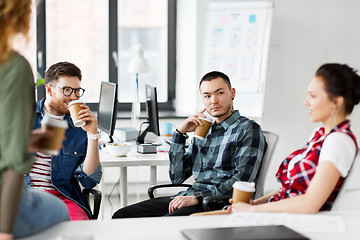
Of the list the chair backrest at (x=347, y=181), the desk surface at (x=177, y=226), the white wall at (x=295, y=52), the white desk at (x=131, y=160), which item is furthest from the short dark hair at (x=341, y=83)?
the white wall at (x=295, y=52)

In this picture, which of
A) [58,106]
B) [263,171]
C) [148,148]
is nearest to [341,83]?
[263,171]

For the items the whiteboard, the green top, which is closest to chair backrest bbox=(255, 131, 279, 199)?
the green top

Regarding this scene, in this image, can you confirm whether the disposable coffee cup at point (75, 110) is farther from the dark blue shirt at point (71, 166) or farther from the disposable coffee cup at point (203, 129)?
the disposable coffee cup at point (203, 129)

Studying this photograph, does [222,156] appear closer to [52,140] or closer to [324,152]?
[324,152]

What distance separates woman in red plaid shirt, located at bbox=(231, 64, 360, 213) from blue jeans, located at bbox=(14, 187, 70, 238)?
65 cm

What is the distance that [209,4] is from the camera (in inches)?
177

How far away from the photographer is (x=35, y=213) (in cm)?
140

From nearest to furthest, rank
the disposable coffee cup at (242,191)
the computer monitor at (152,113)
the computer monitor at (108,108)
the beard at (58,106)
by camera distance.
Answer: the disposable coffee cup at (242,191) < the beard at (58,106) < the computer monitor at (108,108) < the computer monitor at (152,113)

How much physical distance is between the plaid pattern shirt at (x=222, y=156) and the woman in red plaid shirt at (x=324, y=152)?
52cm

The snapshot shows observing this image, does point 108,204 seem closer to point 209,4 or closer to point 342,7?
point 209,4

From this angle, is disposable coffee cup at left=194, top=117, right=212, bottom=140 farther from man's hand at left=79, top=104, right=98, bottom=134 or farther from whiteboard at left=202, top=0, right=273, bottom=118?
whiteboard at left=202, top=0, right=273, bottom=118

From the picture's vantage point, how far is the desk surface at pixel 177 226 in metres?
1.42

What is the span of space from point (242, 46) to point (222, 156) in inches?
84.8

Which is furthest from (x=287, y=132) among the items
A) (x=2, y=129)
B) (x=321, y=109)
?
(x=2, y=129)
